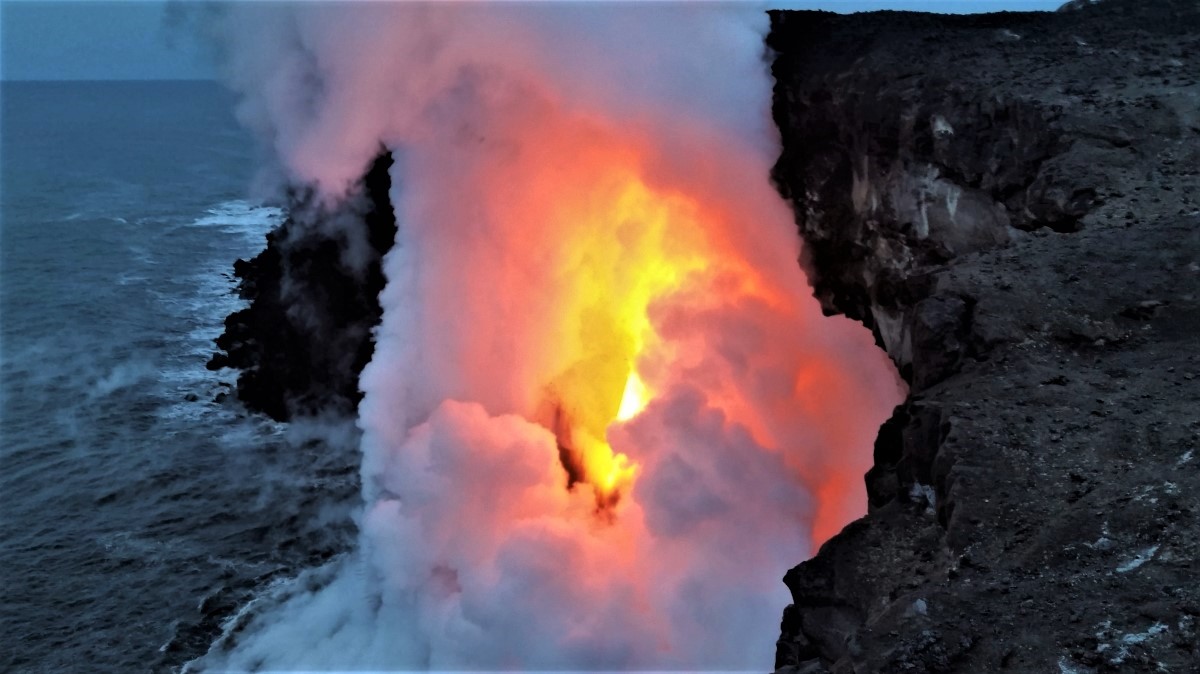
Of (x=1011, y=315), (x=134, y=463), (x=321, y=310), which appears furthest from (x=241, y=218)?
(x=1011, y=315)

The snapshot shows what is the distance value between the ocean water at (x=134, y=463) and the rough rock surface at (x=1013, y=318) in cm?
1924

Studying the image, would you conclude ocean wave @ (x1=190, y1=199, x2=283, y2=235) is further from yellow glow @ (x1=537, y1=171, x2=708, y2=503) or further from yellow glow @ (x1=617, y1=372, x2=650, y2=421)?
yellow glow @ (x1=617, y1=372, x2=650, y2=421)

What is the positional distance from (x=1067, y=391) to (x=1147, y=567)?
12.4 ft

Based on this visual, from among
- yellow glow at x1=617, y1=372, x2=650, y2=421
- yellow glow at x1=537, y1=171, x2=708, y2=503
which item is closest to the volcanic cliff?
yellow glow at x1=537, y1=171, x2=708, y2=503

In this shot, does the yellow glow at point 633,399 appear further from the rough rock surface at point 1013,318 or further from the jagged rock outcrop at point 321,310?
the jagged rock outcrop at point 321,310

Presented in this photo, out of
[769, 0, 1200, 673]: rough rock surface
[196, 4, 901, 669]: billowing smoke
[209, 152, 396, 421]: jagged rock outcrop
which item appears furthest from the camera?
[209, 152, 396, 421]: jagged rock outcrop

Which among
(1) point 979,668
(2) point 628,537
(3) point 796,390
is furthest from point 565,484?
(1) point 979,668

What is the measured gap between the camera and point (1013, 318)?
1700cm

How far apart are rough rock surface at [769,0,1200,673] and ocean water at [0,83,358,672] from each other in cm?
1924

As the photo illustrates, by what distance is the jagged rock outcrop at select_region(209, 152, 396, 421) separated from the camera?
141 feet

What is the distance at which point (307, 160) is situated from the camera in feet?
129

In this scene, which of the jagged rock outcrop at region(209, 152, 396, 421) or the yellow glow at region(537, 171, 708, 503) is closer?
the yellow glow at region(537, 171, 708, 503)

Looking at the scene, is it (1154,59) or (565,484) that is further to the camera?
(565,484)

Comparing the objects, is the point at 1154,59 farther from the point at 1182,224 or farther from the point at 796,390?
the point at 796,390
